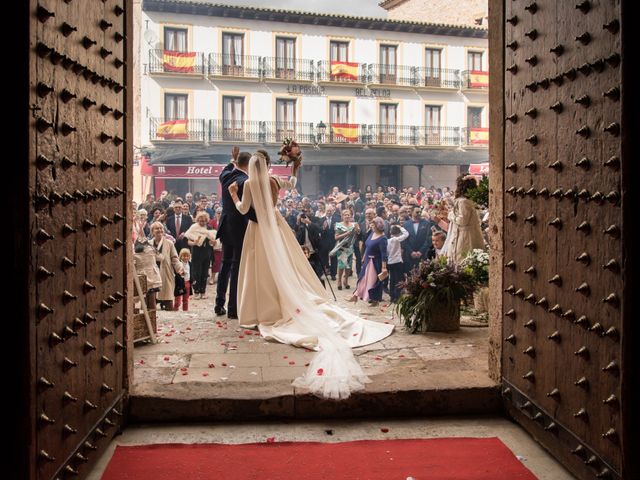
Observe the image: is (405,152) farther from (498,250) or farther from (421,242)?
(498,250)

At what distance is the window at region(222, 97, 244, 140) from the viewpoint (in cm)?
2950

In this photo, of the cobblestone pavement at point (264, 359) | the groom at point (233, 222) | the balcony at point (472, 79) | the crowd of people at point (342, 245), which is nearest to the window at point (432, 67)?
the balcony at point (472, 79)

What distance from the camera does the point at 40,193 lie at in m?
2.78

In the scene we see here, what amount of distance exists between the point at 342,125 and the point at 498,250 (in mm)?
26896

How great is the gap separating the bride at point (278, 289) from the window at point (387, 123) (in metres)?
24.5

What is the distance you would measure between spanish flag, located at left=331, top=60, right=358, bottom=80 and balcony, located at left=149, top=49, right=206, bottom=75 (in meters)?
5.67

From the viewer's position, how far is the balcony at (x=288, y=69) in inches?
1182

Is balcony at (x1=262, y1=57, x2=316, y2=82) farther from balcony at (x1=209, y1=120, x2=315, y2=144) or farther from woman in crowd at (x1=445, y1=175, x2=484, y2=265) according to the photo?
woman in crowd at (x1=445, y1=175, x2=484, y2=265)

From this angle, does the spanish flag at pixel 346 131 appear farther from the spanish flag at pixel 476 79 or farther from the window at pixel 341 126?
the spanish flag at pixel 476 79

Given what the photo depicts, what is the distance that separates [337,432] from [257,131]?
26.5m
